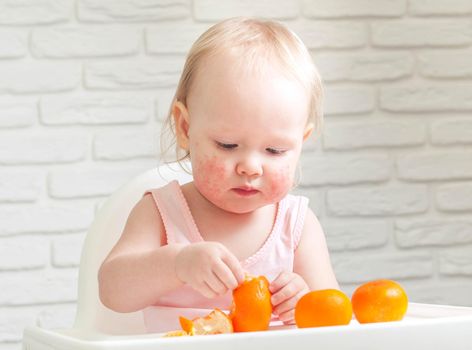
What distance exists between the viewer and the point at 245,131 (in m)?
1.11

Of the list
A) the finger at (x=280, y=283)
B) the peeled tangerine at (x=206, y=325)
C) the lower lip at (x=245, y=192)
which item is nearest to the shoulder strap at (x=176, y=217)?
the lower lip at (x=245, y=192)

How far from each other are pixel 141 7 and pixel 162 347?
174 centimetres

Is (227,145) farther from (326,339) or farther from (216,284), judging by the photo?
(326,339)

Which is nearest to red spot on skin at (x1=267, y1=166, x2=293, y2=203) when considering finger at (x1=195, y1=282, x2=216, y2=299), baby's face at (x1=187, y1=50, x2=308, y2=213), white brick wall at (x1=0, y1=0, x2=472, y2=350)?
baby's face at (x1=187, y1=50, x2=308, y2=213)

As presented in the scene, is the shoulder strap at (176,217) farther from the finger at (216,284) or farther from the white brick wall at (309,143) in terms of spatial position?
the white brick wall at (309,143)

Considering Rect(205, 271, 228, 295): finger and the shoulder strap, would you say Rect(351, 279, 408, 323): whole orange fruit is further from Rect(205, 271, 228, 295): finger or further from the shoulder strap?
the shoulder strap

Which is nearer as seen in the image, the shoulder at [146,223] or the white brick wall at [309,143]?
the shoulder at [146,223]

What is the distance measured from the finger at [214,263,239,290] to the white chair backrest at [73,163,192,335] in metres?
0.46

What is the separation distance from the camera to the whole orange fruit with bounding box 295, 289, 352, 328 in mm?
861

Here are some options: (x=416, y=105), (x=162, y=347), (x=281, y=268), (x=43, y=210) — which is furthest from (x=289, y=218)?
(x=416, y=105)

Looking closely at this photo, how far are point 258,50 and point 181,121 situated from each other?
15 centimetres

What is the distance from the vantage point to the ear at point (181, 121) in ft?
4.07

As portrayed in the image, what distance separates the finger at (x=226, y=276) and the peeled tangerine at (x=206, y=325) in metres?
0.04

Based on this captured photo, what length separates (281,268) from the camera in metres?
1.27
